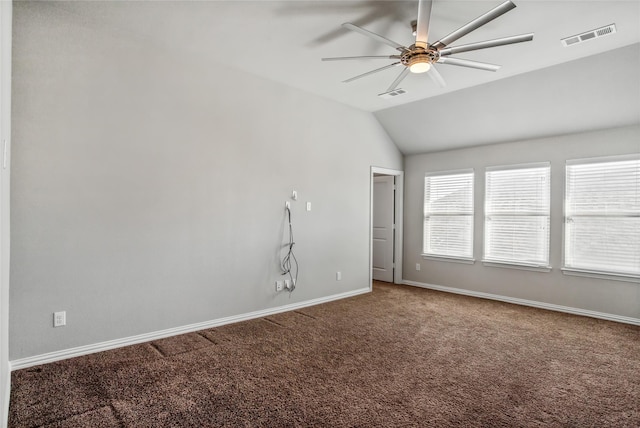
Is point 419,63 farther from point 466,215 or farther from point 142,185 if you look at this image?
→ point 466,215

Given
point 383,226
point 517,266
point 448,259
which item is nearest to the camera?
point 517,266

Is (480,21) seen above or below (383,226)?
above

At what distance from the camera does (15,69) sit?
2.96 meters

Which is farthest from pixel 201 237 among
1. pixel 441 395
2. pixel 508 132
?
pixel 508 132

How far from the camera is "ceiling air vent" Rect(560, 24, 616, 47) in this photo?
327 centimetres

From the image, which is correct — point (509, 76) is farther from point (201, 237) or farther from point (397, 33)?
point (201, 237)

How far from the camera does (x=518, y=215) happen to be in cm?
552

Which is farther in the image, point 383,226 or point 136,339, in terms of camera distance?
point 383,226

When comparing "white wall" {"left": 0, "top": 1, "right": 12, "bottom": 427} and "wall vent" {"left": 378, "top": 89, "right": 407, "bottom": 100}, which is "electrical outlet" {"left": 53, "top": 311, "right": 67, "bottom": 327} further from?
"wall vent" {"left": 378, "top": 89, "right": 407, "bottom": 100}

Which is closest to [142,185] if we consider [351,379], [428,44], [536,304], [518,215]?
[351,379]

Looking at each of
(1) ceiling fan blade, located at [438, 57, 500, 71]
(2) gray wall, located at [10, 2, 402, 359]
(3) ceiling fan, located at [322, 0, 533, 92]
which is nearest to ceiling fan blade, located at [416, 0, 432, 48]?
(3) ceiling fan, located at [322, 0, 533, 92]

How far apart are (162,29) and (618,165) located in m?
5.58

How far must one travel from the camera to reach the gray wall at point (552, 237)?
467cm

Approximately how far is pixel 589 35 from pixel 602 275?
9.98 feet
